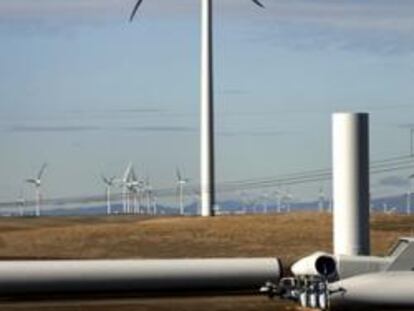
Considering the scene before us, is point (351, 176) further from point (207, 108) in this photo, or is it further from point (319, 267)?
point (207, 108)

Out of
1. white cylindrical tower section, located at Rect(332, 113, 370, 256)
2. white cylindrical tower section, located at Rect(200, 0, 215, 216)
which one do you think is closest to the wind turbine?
Answer: white cylindrical tower section, located at Rect(200, 0, 215, 216)

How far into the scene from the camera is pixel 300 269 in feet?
96.2

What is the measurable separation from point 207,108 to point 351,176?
1345 inches

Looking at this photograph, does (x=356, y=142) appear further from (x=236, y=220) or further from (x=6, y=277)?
(x=236, y=220)

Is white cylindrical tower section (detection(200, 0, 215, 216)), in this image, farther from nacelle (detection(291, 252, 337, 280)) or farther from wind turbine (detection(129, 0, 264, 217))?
nacelle (detection(291, 252, 337, 280))

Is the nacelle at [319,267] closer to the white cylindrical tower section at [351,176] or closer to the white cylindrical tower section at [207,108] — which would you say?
the white cylindrical tower section at [351,176]

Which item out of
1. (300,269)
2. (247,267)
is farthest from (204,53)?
(300,269)

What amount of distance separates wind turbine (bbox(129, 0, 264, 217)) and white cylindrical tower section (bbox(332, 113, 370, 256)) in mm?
32980

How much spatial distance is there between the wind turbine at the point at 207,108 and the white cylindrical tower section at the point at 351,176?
3298cm

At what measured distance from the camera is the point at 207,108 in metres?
66.4

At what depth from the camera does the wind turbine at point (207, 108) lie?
66.0m

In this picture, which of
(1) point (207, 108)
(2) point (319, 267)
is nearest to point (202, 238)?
(1) point (207, 108)

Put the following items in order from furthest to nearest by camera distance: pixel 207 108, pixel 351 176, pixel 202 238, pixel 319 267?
1. pixel 207 108
2. pixel 202 238
3. pixel 351 176
4. pixel 319 267

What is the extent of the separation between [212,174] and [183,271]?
1308 inches
